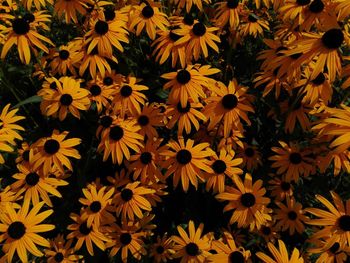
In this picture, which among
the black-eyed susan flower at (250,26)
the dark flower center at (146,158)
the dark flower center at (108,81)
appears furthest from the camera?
the black-eyed susan flower at (250,26)

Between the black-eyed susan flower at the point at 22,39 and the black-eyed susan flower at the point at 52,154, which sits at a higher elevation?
the black-eyed susan flower at the point at 22,39

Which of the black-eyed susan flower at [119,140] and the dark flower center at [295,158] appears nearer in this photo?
the black-eyed susan flower at [119,140]

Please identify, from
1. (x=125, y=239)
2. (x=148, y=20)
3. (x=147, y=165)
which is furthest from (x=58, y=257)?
(x=148, y=20)

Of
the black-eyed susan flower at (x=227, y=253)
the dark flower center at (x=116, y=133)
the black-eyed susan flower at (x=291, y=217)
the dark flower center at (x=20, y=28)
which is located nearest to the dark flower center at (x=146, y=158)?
the dark flower center at (x=116, y=133)

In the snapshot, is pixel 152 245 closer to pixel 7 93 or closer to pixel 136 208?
pixel 136 208

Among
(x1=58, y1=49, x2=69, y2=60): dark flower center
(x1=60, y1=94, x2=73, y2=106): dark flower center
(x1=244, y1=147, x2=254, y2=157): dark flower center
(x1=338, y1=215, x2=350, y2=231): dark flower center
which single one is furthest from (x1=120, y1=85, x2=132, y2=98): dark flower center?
(x1=338, y1=215, x2=350, y2=231): dark flower center

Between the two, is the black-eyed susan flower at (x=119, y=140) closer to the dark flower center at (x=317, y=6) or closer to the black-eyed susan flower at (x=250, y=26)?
the dark flower center at (x=317, y=6)
